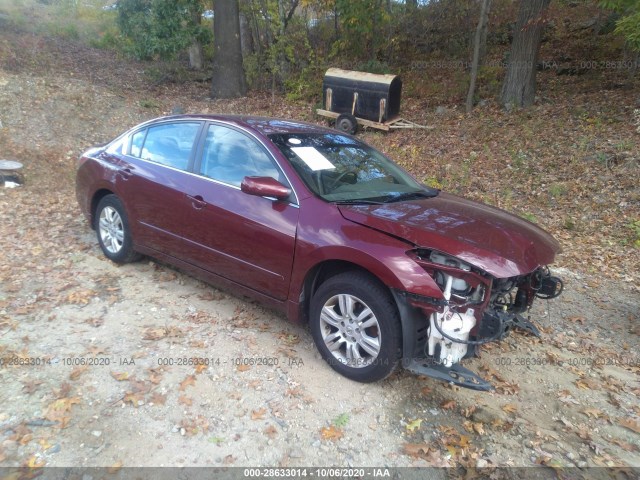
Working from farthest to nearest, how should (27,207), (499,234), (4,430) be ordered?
(27,207)
(499,234)
(4,430)

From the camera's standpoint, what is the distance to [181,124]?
4.70 meters

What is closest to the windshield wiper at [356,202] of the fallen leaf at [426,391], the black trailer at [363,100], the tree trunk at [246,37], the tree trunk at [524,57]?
the fallen leaf at [426,391]

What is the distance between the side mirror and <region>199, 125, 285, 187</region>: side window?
5.6 inches

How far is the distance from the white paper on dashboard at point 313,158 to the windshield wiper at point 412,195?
57 centimetres

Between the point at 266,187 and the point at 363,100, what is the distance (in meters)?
8.58

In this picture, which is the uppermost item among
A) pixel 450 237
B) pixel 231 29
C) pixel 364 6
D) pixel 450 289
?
pixel 364 6

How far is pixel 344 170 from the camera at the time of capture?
4117 mm

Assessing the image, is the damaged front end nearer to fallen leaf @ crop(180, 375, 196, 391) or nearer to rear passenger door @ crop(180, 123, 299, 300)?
rear passenger door @ crop(180, 123, 299, 300)

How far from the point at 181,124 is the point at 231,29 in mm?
10353

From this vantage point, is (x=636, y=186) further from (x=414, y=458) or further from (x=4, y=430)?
(x=4, y=430)

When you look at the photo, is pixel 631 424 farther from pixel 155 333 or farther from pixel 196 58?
pixel 196 58

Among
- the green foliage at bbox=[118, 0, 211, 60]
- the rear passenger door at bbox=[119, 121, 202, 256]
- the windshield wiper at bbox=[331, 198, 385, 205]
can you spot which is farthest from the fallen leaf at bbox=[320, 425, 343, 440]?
the green foliage at bbox=[118, 0, 211, 60]

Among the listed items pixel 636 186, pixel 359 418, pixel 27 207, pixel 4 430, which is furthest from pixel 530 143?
pixel 4 430

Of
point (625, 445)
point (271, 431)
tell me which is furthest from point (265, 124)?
point (625, 445)
